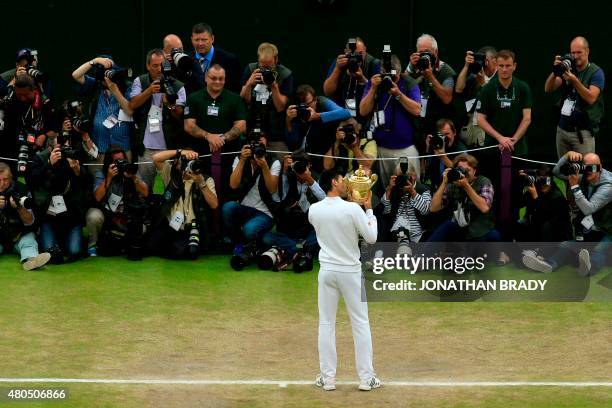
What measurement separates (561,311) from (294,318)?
280cm

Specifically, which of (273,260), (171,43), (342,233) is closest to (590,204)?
(273,260)

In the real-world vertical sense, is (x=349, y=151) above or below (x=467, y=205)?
above

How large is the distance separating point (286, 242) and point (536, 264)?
9.44 feet

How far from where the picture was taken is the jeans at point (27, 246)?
14.6 m

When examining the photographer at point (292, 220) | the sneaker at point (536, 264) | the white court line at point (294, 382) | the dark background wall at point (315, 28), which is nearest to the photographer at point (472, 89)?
the sneaker at point (536, 264)

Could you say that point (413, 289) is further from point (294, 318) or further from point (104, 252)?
point (104, 252)

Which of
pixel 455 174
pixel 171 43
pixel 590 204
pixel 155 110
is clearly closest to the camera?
pixel 455 174

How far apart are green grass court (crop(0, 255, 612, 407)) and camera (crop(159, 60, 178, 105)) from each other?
6.43 feet

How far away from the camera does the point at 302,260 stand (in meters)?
14.6

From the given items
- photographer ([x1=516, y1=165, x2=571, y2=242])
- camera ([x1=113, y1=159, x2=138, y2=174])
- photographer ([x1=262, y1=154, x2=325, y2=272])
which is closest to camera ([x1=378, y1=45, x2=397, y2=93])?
photographer ([x1=262, y1=154, x2=325, y2=272])

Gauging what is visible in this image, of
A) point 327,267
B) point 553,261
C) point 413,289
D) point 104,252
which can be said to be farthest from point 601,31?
point 327,267

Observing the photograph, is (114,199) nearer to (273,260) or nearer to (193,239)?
(193,239)

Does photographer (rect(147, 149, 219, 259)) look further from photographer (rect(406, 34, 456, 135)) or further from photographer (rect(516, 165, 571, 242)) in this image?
photographer (rect(516, 165, 571, 242))

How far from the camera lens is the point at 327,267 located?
10422 mm
